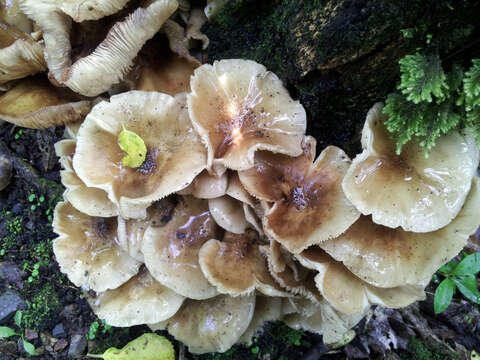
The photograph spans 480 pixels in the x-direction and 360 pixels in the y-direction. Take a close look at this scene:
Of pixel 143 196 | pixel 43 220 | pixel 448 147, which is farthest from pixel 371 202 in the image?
pixel 43 220

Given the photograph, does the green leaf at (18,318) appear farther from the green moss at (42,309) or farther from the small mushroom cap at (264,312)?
the small mushroom cap at (264,312)

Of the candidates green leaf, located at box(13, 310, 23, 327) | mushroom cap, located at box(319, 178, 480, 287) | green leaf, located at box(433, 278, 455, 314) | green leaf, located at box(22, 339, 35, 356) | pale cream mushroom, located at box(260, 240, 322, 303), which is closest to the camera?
mushroom cap, located at box(319, 178, 480, 287)

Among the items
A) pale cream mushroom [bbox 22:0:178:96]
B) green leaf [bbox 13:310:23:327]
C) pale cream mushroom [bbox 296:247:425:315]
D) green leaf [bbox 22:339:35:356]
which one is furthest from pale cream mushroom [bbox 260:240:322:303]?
A: green leaf [bbox 13:310:23:327]

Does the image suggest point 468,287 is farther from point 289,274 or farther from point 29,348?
point 29,348

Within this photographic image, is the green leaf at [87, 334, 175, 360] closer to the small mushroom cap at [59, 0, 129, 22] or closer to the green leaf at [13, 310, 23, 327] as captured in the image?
the green leaf at [13, 310, 23, 327]

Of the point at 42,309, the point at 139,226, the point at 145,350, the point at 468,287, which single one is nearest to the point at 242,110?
the point at 139,226
